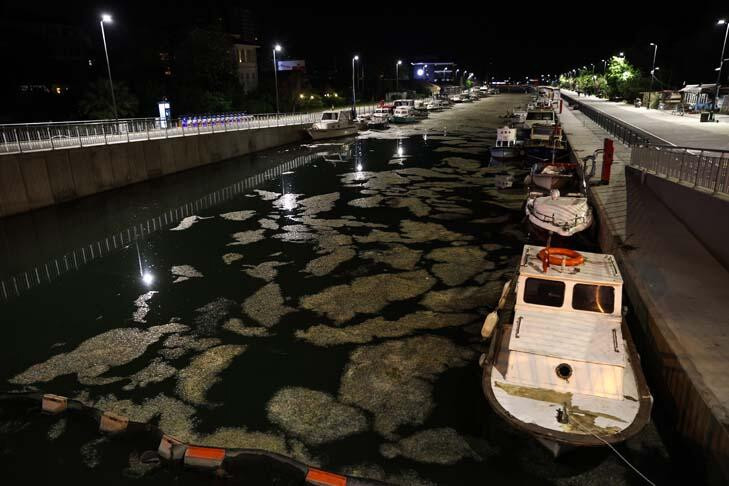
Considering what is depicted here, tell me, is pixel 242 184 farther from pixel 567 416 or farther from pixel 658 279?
pixel 567 416

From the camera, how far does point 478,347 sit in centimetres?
1022

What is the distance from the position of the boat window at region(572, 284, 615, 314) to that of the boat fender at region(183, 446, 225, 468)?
17.8ft


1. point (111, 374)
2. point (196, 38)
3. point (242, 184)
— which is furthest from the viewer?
point (196, 38)

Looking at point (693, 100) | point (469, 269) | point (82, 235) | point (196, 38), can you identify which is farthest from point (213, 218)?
point (693, 100)

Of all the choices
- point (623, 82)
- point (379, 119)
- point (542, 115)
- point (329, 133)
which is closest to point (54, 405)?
point (542, 115)

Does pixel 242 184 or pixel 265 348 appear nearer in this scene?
pixel 265 348

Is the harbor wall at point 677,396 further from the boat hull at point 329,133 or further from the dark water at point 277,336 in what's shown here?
the boat hull at point 329,133

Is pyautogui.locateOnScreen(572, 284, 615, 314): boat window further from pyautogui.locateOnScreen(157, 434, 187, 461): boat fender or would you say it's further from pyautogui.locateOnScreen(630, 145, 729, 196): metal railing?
pyautogui.locateOnScreen(157, 434, 187, 461): boat fender

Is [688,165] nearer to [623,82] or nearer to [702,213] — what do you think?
[702,213]

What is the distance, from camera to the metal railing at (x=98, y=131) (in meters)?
21.6

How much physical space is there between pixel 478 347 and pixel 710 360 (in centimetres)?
403

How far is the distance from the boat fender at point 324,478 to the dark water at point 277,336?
0.54 meters

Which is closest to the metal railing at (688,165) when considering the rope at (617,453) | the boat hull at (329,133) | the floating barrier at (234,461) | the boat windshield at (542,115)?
the rope at (617,453)

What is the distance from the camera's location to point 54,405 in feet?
27.3
